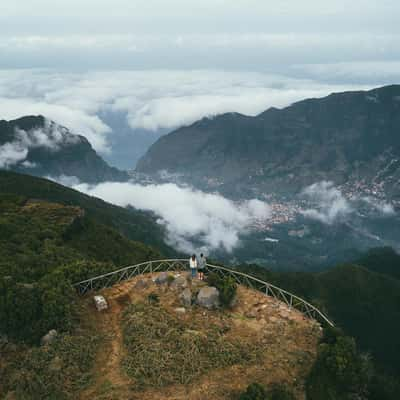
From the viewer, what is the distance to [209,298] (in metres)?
35.0

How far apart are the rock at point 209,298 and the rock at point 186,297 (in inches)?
30.4

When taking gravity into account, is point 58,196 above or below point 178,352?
below

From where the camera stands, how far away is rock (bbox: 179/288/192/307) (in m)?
35.3

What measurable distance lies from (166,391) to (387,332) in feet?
377

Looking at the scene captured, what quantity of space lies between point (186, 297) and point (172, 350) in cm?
606

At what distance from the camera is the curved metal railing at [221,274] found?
35719 mm

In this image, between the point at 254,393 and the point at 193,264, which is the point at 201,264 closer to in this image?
the point at 193,264

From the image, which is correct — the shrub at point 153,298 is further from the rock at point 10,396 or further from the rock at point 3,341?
the rock at point 10,396

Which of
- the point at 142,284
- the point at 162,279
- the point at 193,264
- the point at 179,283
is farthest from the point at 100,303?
the point at 193,264

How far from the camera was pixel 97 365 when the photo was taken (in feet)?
96.5

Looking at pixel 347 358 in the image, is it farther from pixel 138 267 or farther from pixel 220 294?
pixel 138 267

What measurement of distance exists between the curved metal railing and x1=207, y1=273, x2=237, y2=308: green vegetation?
232 cm

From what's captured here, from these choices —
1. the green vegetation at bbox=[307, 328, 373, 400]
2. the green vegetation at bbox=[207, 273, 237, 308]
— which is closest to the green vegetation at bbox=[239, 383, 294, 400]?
the green vegetation at bbox=[307, 328, 373, 400]

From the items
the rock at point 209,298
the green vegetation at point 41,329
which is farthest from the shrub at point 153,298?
the green vegetation at point 41,329
